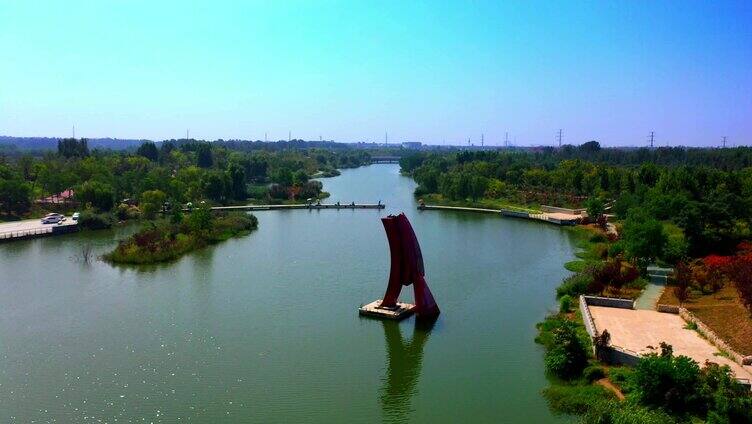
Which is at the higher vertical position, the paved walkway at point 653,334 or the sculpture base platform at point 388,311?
the paved walkway at point 653,334

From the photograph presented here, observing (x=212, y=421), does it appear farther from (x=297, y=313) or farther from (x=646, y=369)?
(x=646, y=369)

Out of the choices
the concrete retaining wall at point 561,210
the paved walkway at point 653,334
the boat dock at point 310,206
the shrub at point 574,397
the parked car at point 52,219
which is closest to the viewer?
the shrub at point 574,397

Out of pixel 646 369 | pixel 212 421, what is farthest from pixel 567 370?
pixel 212 421

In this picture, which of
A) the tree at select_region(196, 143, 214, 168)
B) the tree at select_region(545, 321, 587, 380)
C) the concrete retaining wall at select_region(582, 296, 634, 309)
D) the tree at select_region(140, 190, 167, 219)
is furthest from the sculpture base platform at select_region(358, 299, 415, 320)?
the tree at select_region(196, 143, 214, 168)

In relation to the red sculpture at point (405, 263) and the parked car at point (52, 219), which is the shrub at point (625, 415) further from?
the parked car at point (52, 219)

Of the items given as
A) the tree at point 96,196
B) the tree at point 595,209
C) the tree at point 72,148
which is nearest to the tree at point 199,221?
the tree at point 96,196

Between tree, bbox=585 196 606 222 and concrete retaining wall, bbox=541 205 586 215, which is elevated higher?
tree, bbox=585 196 606 222

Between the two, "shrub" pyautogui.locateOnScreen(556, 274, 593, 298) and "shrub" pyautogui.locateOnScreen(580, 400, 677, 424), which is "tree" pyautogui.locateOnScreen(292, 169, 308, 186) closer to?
"shrub" pyautogui.locateOnScreen(556, 274, 593, 298)
